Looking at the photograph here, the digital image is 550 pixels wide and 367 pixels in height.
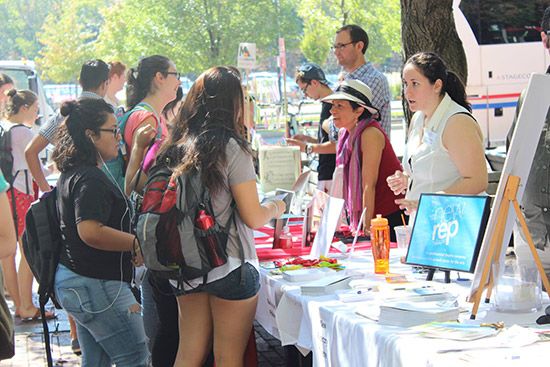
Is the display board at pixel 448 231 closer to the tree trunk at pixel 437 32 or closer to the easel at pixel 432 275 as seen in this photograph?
the easel at pixel 432 275

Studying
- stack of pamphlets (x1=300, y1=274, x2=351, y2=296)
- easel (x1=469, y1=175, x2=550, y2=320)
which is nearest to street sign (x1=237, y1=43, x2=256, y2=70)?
stack of pamphlets (x1=300, y1=274, x2=351, y2=296)

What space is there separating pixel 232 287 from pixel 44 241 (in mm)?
981

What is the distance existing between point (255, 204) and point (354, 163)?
153 centimetres

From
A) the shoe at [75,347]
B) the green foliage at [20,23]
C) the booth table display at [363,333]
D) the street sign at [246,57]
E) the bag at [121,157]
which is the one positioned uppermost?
the green foliage at [20,23]

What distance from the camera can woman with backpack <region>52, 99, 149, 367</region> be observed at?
384 cm

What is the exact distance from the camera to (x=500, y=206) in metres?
2.92

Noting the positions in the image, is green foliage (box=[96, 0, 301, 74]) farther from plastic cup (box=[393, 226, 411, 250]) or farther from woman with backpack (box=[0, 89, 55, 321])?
plastic cup (box=[393, 226, 411, 250])

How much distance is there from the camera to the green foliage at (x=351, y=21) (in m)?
32.6

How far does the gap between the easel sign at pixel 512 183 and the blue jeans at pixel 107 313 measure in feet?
5.44

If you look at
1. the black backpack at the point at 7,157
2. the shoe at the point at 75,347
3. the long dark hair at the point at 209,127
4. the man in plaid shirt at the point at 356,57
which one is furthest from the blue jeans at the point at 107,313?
the man in plaid shirt at the point at 356,57

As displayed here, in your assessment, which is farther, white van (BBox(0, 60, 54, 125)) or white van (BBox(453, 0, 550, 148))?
white van (BBox(0, 60, 54, 125))

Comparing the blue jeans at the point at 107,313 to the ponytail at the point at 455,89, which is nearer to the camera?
the blue jeans at the point at 107,313

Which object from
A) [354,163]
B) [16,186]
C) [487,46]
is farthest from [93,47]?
[354,163]

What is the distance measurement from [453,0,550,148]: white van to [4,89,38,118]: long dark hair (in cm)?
1013
